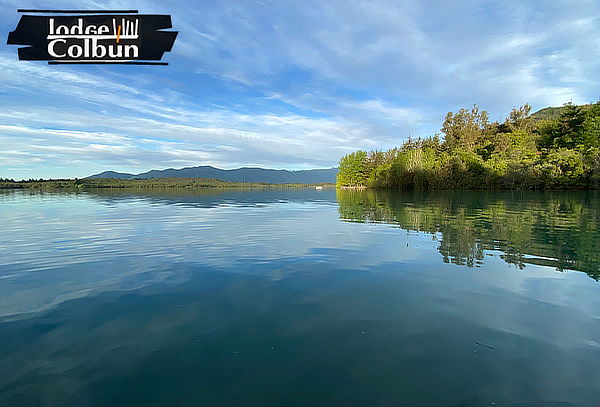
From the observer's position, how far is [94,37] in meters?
10.2

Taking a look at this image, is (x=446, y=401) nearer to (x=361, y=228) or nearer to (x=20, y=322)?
(x=20, y=322)

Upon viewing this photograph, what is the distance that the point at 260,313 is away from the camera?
668cm

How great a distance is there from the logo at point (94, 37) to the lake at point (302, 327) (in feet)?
23.3

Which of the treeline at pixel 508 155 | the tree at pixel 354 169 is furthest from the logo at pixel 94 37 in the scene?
the tree at pixel 354 169

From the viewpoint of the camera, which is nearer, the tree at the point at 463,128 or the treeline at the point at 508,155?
the treeline at the point at 508,155

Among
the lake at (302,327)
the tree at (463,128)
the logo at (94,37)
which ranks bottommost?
the lake at (302,327)

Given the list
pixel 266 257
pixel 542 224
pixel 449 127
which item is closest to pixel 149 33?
pixel 266 257

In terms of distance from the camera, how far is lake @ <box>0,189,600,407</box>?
4.11 m

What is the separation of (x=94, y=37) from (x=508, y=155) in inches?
4060

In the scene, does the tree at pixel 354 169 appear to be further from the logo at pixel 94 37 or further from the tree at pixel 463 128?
the logo at pixel 94 37

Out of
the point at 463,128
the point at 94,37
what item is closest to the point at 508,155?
the point at 463,128

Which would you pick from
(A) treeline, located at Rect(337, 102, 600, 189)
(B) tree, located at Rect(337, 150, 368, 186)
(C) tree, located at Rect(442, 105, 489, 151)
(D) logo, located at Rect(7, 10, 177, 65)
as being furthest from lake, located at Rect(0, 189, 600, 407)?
(B) tree, located at Rect(337, 150, 368, 186)

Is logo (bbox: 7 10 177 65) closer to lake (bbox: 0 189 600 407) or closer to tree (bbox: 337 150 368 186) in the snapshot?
lake (bbox: 0 189 600 407)

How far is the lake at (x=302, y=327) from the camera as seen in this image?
4.11 m
